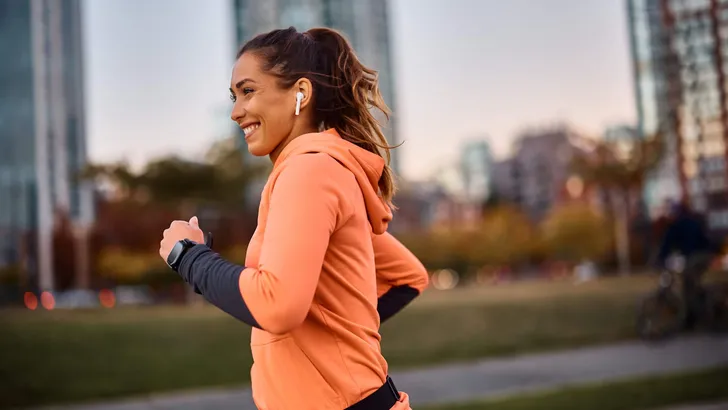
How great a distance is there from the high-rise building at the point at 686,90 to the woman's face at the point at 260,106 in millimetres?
18595

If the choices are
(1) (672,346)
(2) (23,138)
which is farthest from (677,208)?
(2) (23,138)

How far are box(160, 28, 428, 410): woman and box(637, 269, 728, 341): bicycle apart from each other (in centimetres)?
974

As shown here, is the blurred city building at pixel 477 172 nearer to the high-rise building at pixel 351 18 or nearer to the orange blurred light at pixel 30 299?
the high-rise building at pixel 351 18

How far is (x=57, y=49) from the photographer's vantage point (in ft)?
165

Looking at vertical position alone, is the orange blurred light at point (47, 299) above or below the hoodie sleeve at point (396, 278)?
below

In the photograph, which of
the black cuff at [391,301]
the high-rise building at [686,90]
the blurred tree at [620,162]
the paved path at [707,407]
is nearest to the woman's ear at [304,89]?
the black cuff at [391,301]

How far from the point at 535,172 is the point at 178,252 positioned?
114534 millimetres

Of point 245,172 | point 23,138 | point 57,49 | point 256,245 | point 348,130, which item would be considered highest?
point 57,49

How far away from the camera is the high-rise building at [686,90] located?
84.9 feet

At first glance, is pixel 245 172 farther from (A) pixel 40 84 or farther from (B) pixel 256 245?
(B) pixel 256 245

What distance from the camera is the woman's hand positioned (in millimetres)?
1356

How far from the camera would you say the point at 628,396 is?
7.04m

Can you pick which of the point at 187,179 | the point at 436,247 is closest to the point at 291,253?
the point at 187,179

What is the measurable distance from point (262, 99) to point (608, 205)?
2562 inches
